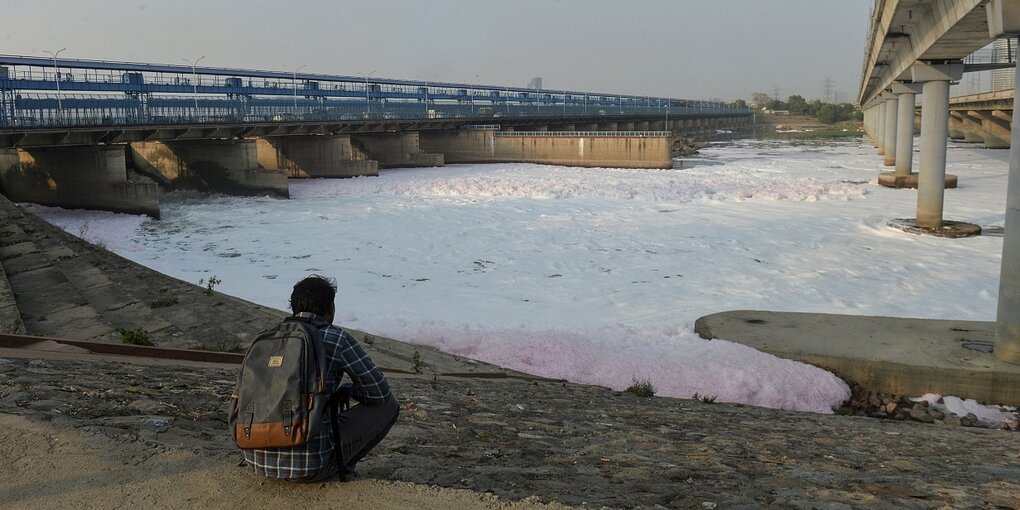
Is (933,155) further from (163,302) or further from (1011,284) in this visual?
(163,302)

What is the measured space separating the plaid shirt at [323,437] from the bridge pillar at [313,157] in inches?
1956

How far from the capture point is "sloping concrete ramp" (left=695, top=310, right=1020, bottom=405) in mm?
10914

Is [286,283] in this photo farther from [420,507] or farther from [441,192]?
[441,192]

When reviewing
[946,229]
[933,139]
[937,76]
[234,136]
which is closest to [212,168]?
[234,136]

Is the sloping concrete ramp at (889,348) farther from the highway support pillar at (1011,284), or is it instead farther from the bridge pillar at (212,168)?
the bridge pillar at (212,168)

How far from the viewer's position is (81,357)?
9102mm

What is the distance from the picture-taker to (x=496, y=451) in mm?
6180

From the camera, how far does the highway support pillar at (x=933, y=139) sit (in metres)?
27.4

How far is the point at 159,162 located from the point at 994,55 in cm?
4208

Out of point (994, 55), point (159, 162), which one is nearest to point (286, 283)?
point (994, 55)

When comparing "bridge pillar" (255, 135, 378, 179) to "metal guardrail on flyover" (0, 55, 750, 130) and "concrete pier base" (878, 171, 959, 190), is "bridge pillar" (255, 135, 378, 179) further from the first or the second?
"concrete pier base" (878, 171, 959, 190)

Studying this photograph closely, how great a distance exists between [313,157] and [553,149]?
2008 centimetres

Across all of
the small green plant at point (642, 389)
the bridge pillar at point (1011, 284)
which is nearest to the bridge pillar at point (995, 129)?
the bridge pillar at point (1011, 284)

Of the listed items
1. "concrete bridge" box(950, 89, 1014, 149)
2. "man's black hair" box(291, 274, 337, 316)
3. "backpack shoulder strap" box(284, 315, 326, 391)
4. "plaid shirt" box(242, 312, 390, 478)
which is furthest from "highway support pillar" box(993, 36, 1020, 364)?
"concrete bridge" box(950, 89, 1014, 149)
